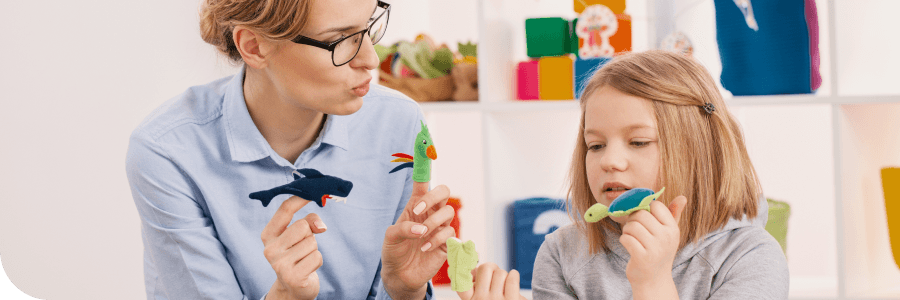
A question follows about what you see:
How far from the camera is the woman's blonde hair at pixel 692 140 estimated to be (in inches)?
42.0

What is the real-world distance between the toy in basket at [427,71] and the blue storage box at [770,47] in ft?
2.23

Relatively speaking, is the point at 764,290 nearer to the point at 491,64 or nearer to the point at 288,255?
the point at 288,255

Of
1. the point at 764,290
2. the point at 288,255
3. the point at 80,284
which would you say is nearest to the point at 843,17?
the point at 764,290

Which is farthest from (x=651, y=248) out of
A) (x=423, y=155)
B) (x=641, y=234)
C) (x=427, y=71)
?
(x=427, y=71)

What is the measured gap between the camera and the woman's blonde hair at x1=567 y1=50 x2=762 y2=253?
1.07 metres

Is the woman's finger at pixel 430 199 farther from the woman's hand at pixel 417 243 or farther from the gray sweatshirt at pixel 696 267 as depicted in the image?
the gray sweatshirt at pixel 696 267

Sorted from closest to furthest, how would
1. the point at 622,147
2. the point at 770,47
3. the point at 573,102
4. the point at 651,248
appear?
the point at 651,248
the point at 622,147
the point at 770,47
the point at 573,102

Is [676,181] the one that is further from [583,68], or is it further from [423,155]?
[583,68]

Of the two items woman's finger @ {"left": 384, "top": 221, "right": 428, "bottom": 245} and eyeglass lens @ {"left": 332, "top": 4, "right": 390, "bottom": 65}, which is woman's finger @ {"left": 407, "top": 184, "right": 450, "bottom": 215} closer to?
woman's finger @ {"left": 384, "top": 221, "right": 428, "bottom": 245}

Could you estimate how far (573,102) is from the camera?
1915mm

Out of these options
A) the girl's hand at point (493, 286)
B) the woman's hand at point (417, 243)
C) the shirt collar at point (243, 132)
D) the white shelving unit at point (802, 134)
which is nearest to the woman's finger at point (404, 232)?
the woman's hand at point (417, 243)

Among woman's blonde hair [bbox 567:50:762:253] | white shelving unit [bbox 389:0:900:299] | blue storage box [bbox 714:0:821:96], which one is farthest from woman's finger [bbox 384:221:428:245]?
blue storage box [bbox 714:0:821:96]

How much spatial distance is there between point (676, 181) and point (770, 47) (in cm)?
93

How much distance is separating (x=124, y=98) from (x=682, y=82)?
1.75 m
